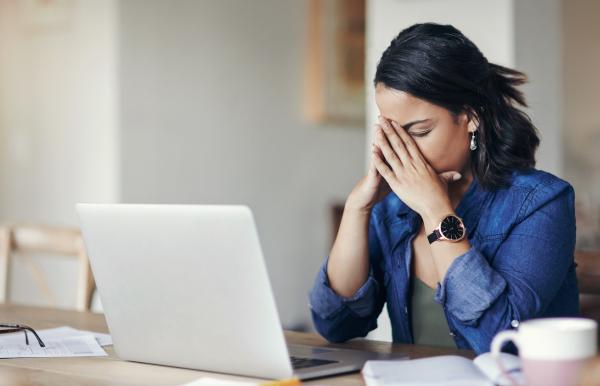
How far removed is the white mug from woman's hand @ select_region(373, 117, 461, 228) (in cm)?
60

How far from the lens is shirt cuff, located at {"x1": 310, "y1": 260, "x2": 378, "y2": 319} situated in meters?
1.83

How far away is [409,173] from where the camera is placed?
1.75 metres

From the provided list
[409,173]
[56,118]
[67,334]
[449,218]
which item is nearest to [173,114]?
[56,118]

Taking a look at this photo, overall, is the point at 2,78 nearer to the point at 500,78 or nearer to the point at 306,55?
the point at 306,55

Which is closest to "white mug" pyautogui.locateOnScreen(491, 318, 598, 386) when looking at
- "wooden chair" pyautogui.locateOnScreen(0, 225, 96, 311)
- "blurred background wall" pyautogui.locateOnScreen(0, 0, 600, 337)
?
"wooden chair" pyautogui.locateOnScreen(0, 225, 96, 311)

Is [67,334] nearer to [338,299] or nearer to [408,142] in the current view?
[338,299]

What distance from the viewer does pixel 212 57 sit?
431cm

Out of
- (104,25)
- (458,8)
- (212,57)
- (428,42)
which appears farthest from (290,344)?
(212,57)

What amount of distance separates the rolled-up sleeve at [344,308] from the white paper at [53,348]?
414 mm

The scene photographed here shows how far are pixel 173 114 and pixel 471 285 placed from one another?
268 centimetres

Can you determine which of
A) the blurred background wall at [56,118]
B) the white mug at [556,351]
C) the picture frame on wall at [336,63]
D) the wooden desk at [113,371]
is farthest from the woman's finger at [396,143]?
the picture frame on wall at [336,63]

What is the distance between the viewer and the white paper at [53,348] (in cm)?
161

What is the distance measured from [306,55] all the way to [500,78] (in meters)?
3.07

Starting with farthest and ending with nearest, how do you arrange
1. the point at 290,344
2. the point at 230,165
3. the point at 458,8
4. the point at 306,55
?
1. the point at 306,55
2. the point at 230,165
3. the point at 458,8
4. the point at 290,344
